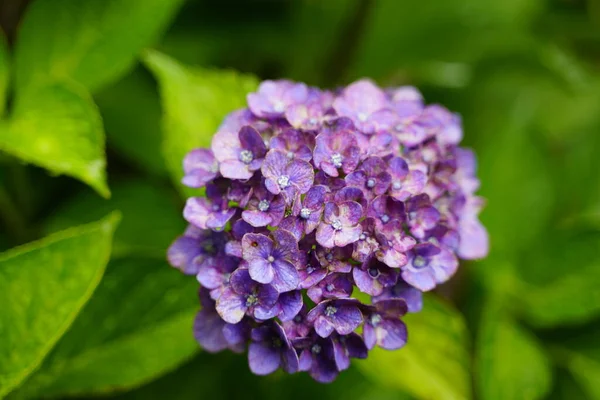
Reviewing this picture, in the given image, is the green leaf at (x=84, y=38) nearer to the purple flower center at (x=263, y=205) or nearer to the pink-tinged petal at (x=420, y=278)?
the purple flower center at (x=263, y=205)

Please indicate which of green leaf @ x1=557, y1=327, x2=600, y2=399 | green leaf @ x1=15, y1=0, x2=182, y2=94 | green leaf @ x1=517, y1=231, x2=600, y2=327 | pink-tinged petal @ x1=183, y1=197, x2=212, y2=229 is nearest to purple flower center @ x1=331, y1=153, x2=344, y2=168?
pink-tinged petal @ x1=183, y1=197, x2=212, y2=229

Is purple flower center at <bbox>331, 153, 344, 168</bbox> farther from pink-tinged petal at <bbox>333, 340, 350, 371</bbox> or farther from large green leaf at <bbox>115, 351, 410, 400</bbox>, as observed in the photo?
large green leaf at <bbox>115, 351, 410, 400</bbox>

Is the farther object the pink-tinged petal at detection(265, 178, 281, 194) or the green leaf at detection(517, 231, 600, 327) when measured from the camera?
the green leaf at detection(517, 231, 600, 327)

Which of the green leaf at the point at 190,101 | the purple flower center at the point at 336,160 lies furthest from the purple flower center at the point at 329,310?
the green leaf at the point at 190,101

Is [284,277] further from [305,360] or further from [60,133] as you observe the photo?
[60,133]

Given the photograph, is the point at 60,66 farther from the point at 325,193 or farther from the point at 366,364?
the point at 366,364
